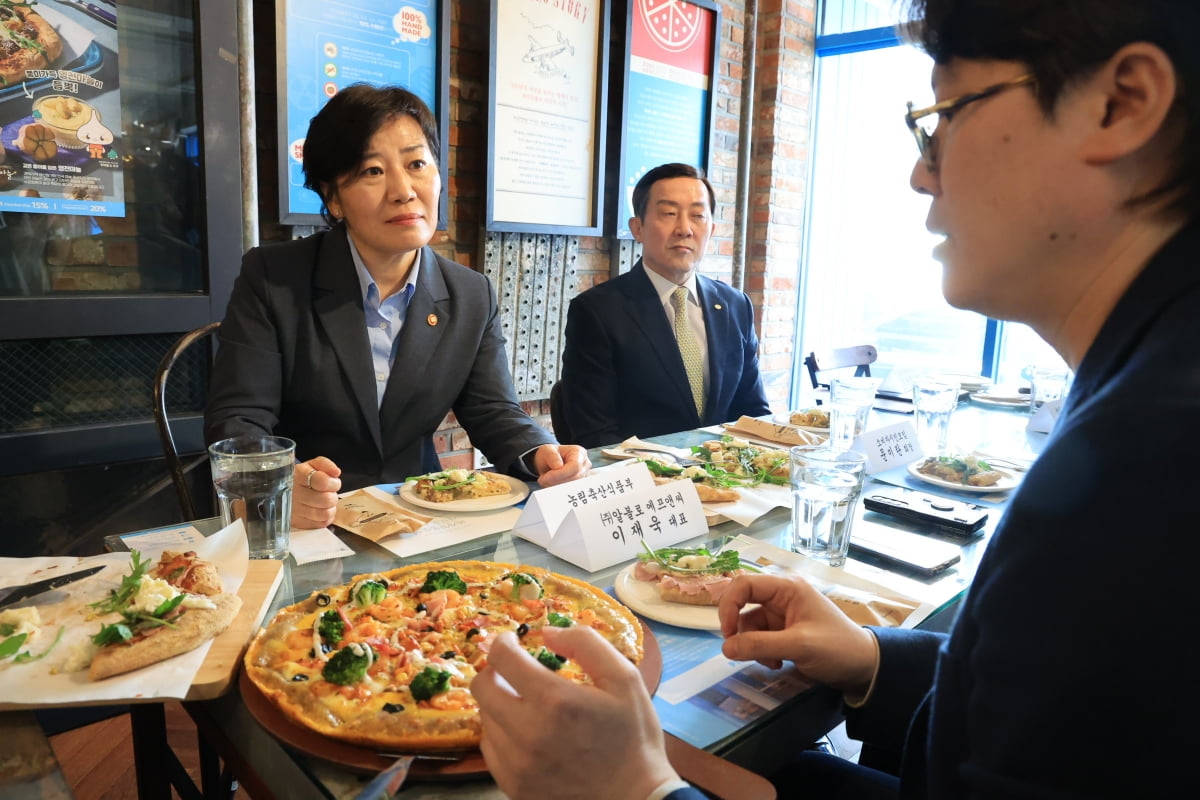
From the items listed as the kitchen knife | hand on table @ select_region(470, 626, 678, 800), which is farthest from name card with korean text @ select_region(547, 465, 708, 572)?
the kitchen knife

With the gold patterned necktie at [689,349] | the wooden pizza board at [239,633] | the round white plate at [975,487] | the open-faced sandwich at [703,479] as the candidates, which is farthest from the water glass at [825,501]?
the gold patterned necktie at [689,349]

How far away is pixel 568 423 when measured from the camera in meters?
2.45

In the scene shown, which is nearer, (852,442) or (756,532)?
(756,532)

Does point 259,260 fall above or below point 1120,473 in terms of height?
above

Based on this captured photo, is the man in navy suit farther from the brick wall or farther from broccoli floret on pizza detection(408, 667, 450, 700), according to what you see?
broccoli floret on pizza detection(408, 667, 450, 700)

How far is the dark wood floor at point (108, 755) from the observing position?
187 cm

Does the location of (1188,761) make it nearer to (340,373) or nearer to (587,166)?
(340,373)

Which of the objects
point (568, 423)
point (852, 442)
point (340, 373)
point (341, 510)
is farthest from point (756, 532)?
point (568, 423)

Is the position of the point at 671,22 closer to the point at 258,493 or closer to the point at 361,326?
the point at 361,326

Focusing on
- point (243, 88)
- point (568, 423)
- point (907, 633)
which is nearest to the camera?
point (907, 633)

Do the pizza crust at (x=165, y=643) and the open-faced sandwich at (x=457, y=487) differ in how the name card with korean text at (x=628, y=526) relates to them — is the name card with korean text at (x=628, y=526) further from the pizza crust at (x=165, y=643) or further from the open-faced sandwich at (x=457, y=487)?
the pizza crust at (x=165, y=643)

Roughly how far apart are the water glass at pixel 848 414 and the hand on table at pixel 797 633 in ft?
3.08

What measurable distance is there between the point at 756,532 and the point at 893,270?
4.07m

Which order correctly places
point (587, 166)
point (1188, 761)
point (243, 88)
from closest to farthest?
point (1188, 761) < point (243, 88) < point (587, 166)
